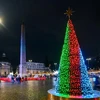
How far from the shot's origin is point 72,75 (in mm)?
12633

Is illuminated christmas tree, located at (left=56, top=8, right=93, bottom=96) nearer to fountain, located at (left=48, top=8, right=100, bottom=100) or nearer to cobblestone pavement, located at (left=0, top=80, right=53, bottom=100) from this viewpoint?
fountain, located at (left=48, top=8, right=100, bottom=100)

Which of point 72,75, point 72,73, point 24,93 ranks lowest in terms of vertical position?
point 24,93

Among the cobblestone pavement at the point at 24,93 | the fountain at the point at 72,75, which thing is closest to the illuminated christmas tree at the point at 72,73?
the fountain at the point at 72,75

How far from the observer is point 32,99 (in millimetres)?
14914

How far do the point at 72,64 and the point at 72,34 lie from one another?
1.93 metres

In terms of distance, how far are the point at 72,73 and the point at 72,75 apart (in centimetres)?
11

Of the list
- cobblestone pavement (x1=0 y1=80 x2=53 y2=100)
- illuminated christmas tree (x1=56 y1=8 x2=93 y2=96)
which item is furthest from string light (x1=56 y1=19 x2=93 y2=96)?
cobblestone pavement (x1=0 y1=80 x2=53 y2=100)

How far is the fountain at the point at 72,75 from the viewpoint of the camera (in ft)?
40.6

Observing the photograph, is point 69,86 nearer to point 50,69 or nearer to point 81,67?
point 81,67

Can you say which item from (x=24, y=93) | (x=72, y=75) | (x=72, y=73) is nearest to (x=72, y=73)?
(x=72, y=73)

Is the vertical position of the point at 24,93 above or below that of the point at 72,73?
below

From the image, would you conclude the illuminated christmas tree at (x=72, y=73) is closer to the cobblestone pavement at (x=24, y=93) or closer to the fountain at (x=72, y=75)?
the fountain at (x=72, y=75)

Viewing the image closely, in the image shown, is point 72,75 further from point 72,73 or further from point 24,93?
point 24,93

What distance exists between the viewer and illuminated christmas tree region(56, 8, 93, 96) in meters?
12.4
